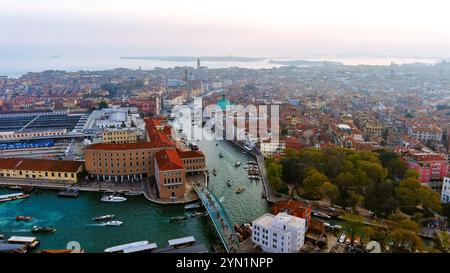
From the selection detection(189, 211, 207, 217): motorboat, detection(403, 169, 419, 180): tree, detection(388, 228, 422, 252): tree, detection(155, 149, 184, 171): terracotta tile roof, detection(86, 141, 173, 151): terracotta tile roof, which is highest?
detection(86, 141, 173, 151): terracotta tile roof

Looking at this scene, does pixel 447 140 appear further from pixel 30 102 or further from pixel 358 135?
pixel 30 102

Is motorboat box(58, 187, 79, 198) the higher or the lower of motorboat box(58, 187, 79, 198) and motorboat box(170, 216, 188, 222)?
the higher

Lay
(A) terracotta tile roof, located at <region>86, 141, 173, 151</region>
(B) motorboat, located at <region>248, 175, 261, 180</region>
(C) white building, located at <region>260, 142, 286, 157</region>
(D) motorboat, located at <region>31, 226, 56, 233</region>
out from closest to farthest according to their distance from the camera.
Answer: (D) motorboat, located at <region>31, 226, 56, 233</region> → (A) terracotta tile roof, located at <region>86, 141, 173, 151</region> → (B) motorboat, located at <region>248, 175, 261, 180</region> → (C) white building, located at <region>260, 142, 286, 157</region>

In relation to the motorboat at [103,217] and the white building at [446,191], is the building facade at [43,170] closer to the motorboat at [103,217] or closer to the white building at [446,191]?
the motorboat at [103,217]

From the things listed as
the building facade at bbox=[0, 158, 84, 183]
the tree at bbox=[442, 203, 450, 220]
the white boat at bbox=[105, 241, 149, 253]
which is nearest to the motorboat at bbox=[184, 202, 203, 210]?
the white boat at bbox=[105, 241, 149, 253]

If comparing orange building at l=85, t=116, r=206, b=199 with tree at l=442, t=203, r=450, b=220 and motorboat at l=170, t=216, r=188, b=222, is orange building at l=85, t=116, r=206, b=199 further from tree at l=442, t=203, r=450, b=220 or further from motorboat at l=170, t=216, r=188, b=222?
tree at l=442, t=203, r=450, b=220

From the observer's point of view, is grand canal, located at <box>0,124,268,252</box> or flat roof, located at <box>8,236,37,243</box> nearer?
flat roof, located at <box>8,236,37,243</box>
